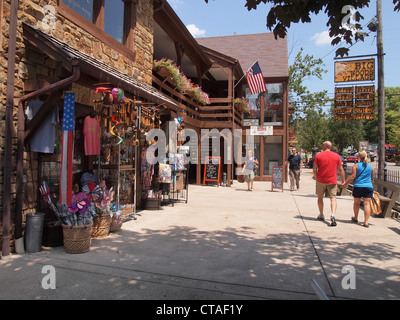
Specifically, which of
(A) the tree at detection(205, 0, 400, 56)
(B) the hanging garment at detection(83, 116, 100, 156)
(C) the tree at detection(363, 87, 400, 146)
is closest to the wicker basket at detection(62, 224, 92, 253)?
(B) the hanging garment at detection(83, 116, 100, 156)

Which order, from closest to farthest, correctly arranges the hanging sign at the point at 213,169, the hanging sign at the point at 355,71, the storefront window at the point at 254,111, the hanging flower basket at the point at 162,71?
the hanging flower basket at the point at 162,71
the hanging sign at the point at 355,71
the hanging sign at the point at 213,169
the storefront window at the point at 254,111

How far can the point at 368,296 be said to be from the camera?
3275 mm

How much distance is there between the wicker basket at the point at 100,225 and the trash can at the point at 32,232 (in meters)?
0.96

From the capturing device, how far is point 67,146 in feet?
15.1

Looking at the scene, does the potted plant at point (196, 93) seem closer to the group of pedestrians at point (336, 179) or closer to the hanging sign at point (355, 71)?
the hanging sign at point (355, 71)

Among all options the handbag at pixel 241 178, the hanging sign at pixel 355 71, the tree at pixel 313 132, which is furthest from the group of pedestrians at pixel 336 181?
the tree at pixel 313 132

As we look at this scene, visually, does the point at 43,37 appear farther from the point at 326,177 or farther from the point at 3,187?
the point at 326,177

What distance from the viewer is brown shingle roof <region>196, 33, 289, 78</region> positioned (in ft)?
60.5

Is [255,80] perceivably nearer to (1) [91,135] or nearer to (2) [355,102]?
(2) [355,102]

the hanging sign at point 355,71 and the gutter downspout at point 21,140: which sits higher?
the hanging sign at point 355,71

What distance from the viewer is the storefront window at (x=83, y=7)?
5.68 metres

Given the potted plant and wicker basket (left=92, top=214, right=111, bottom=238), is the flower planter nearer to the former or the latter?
the potted plant

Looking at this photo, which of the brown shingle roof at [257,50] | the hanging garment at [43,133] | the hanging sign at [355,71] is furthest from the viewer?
the brown shingle roof at [257,50]
